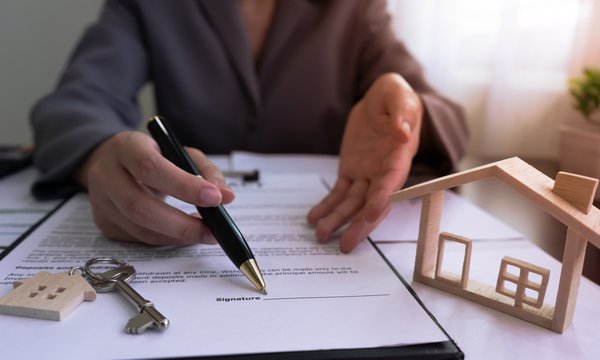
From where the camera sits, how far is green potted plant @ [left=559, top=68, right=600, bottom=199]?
1.72 ft

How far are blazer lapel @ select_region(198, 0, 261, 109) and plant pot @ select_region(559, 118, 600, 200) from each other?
496mm

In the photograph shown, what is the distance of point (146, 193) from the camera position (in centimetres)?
38

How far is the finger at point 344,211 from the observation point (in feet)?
1.34

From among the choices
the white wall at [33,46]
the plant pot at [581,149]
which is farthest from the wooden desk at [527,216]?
the white wall at [33,46]

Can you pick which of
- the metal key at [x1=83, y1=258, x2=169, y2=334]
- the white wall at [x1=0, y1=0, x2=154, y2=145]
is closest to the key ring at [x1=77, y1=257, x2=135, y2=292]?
the metal key at [x1=83, y1=258, x2=169, y2=334]

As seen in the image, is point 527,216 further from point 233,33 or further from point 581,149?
point 233,33

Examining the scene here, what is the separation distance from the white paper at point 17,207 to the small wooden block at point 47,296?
117 mm

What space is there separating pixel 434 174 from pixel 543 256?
0.23 metres

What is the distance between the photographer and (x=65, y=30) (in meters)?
1.16

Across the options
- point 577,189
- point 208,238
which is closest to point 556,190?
point 577,189

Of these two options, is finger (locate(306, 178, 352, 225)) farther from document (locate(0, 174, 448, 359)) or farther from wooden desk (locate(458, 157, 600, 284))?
wooden desk (locate(458, 157, 600, 284))

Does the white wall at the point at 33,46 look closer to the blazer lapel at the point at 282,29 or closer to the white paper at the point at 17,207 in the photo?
the blazer lapel at the point at 282,29

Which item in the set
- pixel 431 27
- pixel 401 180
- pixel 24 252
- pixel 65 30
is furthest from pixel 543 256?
pixel 65 30

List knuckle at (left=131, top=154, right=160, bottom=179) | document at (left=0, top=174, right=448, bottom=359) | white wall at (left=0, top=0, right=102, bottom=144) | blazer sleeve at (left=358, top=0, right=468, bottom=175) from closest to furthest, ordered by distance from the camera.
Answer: document at (left=0, top=174, right=448, bottom=359) → knuckle at (left=131, top=154, right=160, bottom=179) → blazer sleeve at (left=358, top=0, right=468, bottom=175) → white wall at (left=0, top=0, right=102, bottom=144)
